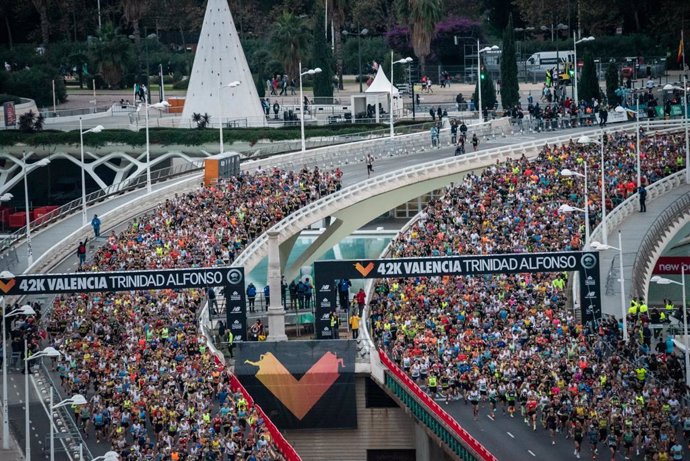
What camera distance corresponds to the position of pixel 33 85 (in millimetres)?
135250

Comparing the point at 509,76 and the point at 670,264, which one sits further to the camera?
the point at 509,76

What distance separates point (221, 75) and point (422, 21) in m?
17.4

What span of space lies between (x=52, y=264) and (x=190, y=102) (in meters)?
40.6

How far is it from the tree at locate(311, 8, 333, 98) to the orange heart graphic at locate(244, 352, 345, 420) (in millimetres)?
53566

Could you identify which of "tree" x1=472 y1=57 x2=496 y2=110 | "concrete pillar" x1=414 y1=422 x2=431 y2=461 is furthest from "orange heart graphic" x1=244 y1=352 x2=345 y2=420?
"tree" x1=472 y1=57 x2=496 y2=110

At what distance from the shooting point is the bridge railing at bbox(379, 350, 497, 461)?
61.6 m

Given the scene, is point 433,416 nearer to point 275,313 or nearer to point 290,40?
point 275,313

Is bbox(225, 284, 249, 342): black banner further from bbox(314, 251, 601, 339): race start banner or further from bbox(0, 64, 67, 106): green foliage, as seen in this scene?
bbox(0, 64, 67, 106): green foliage

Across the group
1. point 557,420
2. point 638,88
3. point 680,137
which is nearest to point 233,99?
point 638,88

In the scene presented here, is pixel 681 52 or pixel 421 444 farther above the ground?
pixel 681 52

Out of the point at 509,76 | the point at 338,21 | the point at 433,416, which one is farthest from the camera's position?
the point at 338,21

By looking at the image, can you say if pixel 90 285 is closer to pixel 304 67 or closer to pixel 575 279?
pixel 575 279

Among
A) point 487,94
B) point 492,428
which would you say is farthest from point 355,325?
point 487,94

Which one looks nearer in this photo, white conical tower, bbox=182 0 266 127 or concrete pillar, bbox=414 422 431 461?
concrete pillar, bbox=414 422 431 461
